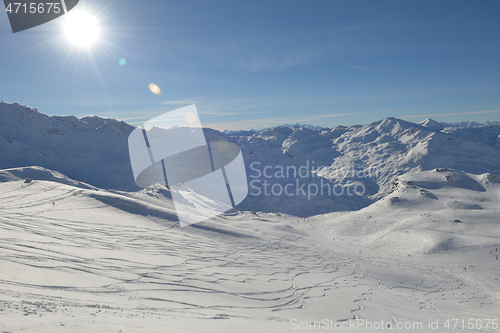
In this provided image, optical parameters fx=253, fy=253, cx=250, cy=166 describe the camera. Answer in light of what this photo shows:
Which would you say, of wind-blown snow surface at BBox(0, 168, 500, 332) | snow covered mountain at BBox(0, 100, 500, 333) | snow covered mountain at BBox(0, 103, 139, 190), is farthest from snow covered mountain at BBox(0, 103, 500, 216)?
wind-blown snow surface at BBox(0, 168, 500, 332)

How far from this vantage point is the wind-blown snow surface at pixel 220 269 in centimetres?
608

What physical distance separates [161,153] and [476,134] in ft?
596

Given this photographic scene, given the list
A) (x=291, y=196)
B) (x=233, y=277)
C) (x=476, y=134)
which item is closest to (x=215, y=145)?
(x=291, y=196)

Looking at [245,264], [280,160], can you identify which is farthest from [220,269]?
[280,160]

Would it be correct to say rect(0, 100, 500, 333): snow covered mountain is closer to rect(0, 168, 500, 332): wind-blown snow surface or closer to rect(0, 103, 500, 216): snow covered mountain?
rect(0, 168, 500, 332): wind-blown snow surface

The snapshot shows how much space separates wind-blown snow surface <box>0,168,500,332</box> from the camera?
608 cm

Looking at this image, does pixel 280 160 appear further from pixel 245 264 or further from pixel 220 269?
pixel 220 269

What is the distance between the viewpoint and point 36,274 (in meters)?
6.86

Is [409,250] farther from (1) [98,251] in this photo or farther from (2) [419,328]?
(1) [98,251]

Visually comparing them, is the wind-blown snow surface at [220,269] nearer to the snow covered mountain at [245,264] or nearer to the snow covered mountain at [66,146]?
the snow covered mountain at [245,264]

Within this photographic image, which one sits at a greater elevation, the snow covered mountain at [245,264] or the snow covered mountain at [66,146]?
the snow covered mountain at [66,146]

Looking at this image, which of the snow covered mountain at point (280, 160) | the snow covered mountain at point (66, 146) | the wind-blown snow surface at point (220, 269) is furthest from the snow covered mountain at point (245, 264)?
the snow covered mountain at point (66, 146)

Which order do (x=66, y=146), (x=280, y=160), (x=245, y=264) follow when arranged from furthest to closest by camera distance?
(x=280, y=160) → (x=66, y=146) → (x=245, y=264)

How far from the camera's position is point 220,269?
11.5 m
